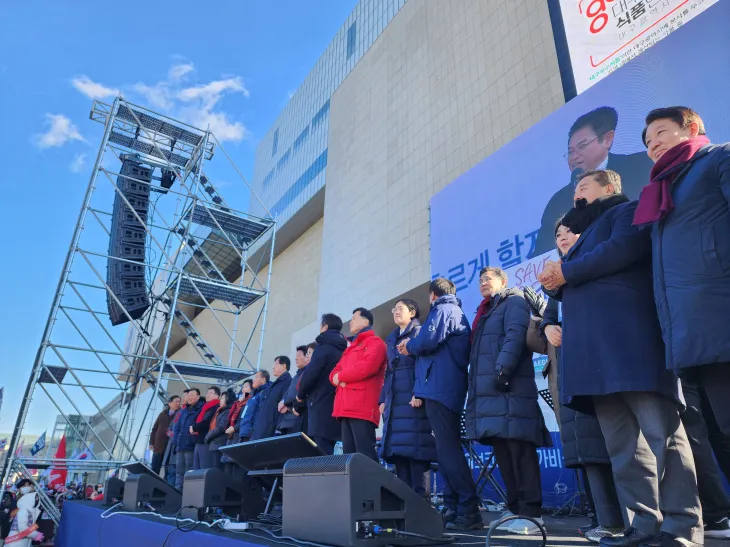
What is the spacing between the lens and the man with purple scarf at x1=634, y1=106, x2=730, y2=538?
139cm

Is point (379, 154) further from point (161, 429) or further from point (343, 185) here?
point (161, 429)

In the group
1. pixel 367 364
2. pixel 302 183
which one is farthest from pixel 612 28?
pixel 302 183

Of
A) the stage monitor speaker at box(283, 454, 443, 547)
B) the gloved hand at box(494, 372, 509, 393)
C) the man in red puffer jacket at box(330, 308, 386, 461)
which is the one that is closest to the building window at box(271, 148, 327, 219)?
the man in red puffer jacket at box(330, 308, 386, 461)

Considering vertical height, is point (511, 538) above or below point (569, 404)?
below

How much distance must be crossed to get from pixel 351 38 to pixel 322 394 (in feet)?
52.1

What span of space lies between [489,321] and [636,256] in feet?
3.81

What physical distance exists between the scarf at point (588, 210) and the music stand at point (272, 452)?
166 centimetres

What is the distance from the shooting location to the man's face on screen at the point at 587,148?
4.87m

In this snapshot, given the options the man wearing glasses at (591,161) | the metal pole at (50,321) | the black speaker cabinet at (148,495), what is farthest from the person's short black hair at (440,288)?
the metal pole at (50,321)

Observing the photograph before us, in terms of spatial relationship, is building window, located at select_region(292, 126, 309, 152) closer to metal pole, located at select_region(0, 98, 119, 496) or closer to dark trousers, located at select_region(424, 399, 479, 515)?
metal pole, located at select_region(0, 98, 119, 496)

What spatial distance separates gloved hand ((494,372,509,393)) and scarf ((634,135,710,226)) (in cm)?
112

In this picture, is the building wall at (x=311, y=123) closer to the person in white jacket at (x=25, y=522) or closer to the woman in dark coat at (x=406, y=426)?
the person in white jacket at (x=25, y=522)

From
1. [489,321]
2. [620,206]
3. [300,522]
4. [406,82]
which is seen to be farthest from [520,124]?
[300,522]

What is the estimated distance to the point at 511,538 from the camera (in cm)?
199
